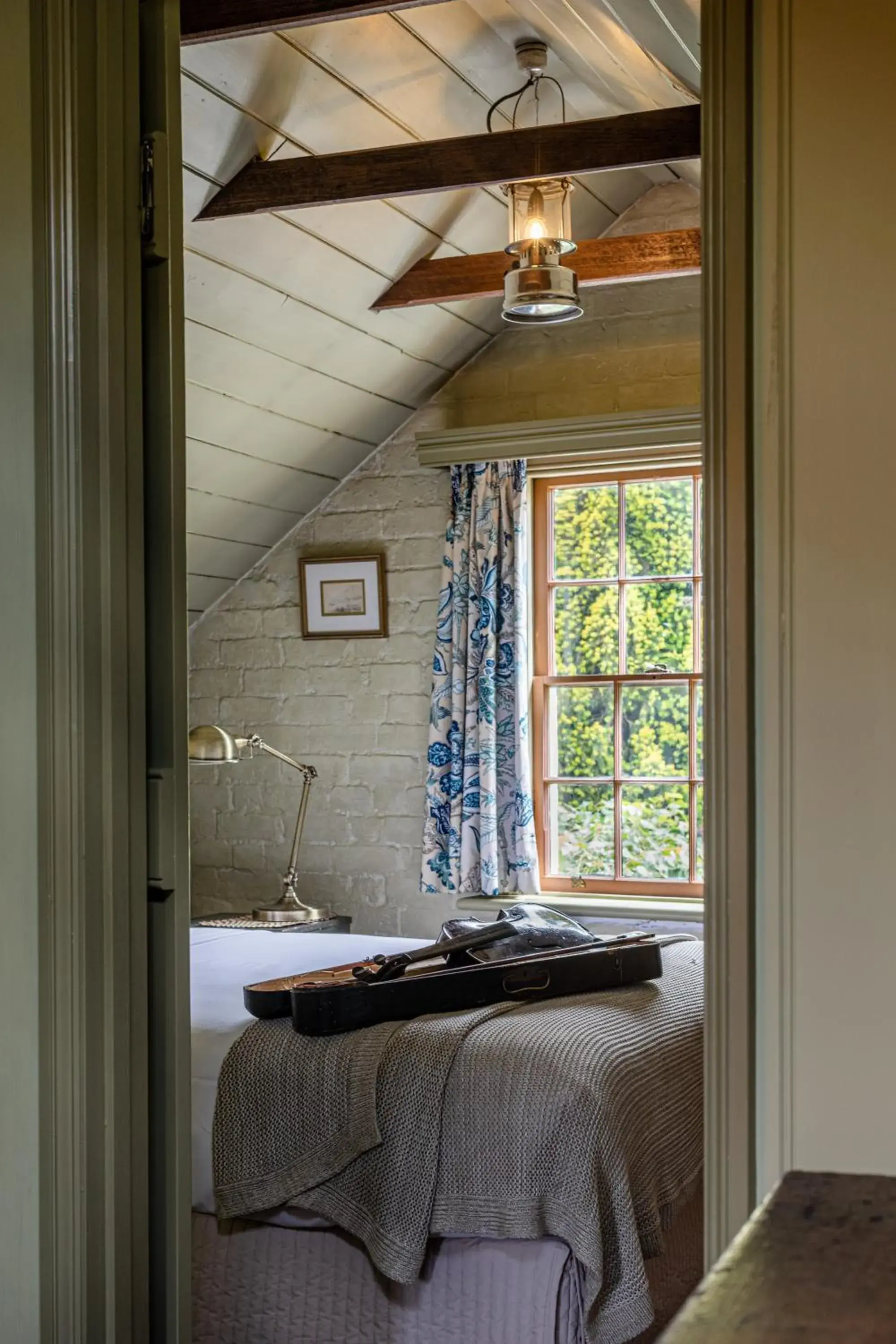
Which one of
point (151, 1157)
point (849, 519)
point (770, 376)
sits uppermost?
point (770, 376)

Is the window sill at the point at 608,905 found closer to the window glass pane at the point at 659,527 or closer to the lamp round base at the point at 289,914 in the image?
the lamp round base at the point at 289,914

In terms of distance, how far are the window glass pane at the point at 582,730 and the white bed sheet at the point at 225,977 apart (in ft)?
5.22

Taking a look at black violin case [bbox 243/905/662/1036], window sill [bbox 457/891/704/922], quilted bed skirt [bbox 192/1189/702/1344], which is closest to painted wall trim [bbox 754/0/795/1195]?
quilted bed skirt [bbox 192/1189/702/1344]

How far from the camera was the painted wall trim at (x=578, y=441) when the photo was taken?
4484mm

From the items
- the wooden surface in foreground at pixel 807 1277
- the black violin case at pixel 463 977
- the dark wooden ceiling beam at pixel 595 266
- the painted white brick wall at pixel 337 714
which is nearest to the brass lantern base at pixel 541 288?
the dark wooden ceiling beam at pixel 595 266

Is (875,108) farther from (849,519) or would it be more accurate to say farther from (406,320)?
(406,320)

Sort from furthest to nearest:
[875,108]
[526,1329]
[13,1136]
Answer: [526,1329] < [13,1136] < [875,108]

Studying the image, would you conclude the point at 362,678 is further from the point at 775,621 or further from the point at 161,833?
the point at 775,621

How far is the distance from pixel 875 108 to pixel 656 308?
3612mm

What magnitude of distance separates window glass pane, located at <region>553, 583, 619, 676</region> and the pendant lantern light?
1.55 metres

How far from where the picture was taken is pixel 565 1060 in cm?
219

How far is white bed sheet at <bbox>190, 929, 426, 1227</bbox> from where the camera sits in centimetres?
227

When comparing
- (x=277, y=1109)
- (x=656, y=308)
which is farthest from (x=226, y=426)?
(x=277, y=1109)

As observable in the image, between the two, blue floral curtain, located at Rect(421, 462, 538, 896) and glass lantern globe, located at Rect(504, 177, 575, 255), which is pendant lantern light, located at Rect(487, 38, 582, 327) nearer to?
glass lantern globe, located at Rect(504, 177, 575, 255)
